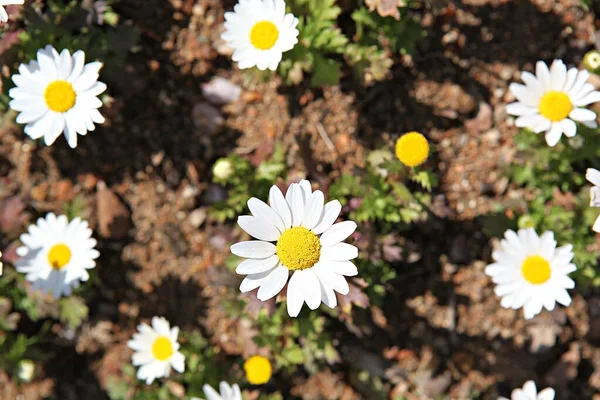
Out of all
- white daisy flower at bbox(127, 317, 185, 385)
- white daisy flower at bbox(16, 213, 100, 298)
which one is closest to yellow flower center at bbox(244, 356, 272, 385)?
white daisy flower at bbox(127, 317, 185, 385)

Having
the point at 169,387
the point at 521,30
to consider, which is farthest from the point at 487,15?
the point at 169,387

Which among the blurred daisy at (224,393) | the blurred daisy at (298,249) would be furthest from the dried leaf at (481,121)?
the blurred daisy at (224,393)

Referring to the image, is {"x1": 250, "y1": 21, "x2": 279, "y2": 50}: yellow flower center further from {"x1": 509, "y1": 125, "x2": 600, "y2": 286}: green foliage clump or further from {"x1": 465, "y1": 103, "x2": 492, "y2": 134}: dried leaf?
{"x1": 509, "y1": 125, "x2": 600, "y2": 286}: green foliage clump

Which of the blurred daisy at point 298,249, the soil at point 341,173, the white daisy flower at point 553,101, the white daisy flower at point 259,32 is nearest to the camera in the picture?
the blurred daisy at point 298,249

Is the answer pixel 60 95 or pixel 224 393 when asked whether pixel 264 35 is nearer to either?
pixel 60 95

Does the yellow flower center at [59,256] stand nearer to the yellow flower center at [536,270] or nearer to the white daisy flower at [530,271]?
the white daisy flower at [530,271]

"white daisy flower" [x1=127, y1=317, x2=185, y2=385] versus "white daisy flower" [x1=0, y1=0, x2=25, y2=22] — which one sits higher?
"white daisy flower" [x1=0, y1=0, x2=25, y2=22]
